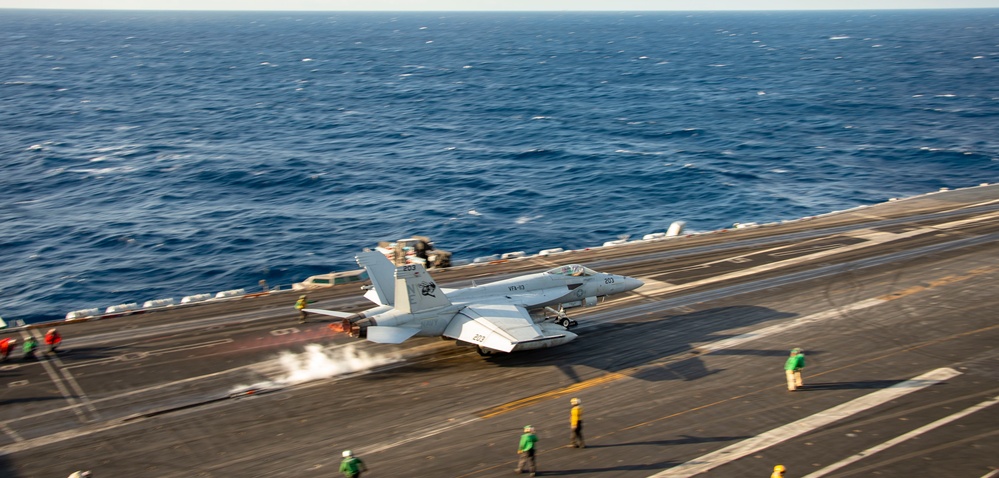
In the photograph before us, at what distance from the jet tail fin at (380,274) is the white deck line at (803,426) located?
1680 centimetres

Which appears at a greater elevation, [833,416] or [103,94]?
[103,94]

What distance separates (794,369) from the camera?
31.5 metres

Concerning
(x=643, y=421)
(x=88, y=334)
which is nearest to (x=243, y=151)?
(x=88, y=334)

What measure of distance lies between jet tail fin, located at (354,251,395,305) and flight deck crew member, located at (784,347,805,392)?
18.5m

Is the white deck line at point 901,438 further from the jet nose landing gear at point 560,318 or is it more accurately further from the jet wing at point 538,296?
the jet wing at point 538,296

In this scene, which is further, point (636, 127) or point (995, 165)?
point (636, 127)

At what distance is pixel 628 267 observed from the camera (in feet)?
168

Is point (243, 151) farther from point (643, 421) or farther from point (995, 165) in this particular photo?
point (995, 165)

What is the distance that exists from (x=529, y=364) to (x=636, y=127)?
319ft

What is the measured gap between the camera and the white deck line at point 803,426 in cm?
2611

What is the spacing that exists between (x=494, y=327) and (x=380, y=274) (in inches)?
258

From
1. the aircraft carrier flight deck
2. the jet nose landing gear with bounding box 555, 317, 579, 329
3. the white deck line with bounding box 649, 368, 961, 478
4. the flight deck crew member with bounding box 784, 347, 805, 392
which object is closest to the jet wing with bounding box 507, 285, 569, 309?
the jet nose landing gear with bounding box 555, 317, 579, 329

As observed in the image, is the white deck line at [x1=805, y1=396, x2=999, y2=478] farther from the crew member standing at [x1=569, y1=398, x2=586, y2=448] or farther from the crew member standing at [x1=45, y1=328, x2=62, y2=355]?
the crew member standing at [x1=45, y1=328, x2=62, y2=355]

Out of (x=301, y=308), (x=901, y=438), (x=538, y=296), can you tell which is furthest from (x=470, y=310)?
(x=901, y=438)
